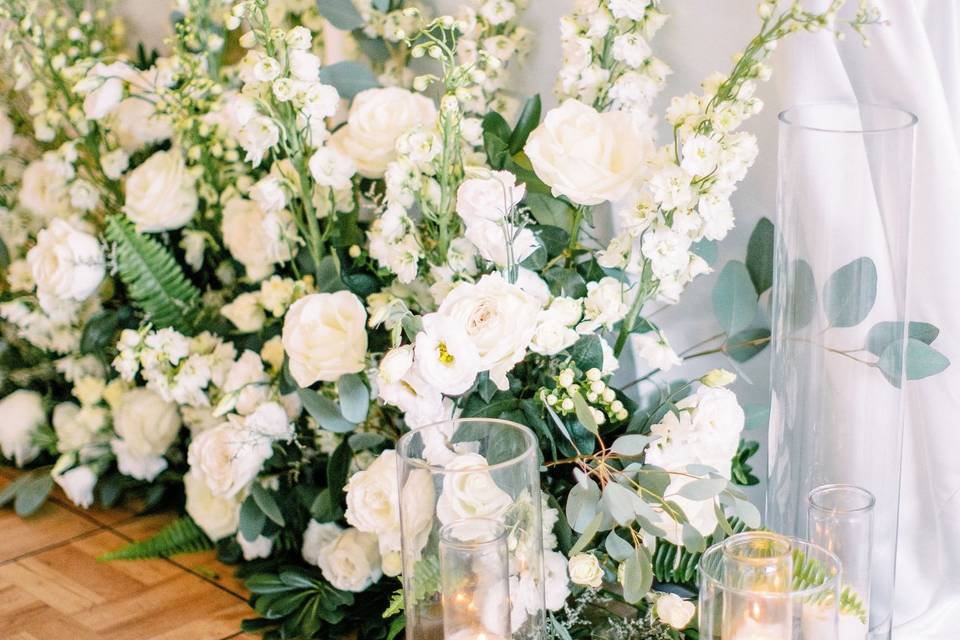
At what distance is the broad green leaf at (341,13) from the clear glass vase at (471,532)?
735 mm

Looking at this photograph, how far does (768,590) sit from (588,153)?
18.2 inches

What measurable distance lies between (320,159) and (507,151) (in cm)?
21

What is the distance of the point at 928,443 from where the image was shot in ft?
4.15

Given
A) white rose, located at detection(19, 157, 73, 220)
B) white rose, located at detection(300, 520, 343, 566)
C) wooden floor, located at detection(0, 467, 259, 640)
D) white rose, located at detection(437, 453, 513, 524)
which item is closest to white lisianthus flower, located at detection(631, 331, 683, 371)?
white rose, located at detection(437, 453, 513, 524)

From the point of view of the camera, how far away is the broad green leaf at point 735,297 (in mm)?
1336

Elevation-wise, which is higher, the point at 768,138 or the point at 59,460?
the point at 768,138

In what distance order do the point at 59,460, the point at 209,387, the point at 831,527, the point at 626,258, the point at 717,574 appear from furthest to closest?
1. the point at 59,460
2. the point at 209,387
3. the point at 626,258
4. the point at 831,527
5. the point at 717,574

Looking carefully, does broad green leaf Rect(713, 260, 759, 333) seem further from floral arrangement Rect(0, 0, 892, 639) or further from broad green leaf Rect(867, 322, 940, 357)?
broad green leaf Rect(867, 322, 940, 357)

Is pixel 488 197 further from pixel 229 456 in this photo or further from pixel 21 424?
pixel 21 424

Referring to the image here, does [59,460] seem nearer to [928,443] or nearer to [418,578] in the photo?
[418,578]

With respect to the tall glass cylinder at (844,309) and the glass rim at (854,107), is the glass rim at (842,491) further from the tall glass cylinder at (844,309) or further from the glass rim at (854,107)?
the glass rim at (854,107)

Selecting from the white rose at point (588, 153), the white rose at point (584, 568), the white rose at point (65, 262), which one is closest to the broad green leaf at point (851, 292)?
the white rose at point (588, 153)

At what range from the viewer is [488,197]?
46.7 inches

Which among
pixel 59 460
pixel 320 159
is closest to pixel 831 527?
pixel 320 159
